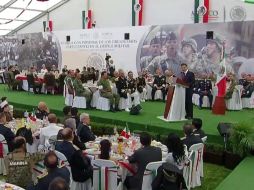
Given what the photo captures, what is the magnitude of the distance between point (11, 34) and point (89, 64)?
897 centimetres

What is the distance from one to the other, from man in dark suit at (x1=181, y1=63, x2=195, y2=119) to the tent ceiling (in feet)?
49.4

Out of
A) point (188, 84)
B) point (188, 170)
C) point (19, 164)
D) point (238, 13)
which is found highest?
point (238, 13)

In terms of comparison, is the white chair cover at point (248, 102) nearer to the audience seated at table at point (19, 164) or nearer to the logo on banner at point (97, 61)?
the logo on banner at point (97, 61)

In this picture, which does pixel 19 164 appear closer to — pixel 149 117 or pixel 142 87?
pixel 149 117

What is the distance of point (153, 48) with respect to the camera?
17094mm

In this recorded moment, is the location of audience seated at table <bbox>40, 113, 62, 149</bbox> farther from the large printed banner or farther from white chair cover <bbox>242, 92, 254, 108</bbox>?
white chair cover <bbox>242, 92, 254, 108</bbox>

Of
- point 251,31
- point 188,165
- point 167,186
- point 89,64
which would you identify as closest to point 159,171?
point 167,186

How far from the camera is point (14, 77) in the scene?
17453 millimetres

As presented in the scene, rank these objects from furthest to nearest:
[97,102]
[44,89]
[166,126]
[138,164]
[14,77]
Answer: [14,77] < [44,89] < [97,102] < [166,126] < [138,164]

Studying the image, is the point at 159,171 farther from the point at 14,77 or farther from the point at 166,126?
the point at 14,77

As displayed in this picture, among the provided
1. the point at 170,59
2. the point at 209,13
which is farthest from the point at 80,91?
the point at 209,13

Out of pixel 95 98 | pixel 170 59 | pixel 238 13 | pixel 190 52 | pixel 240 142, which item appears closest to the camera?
pixel 240 142

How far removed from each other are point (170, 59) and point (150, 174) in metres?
12.1

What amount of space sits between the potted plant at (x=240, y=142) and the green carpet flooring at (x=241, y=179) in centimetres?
39
